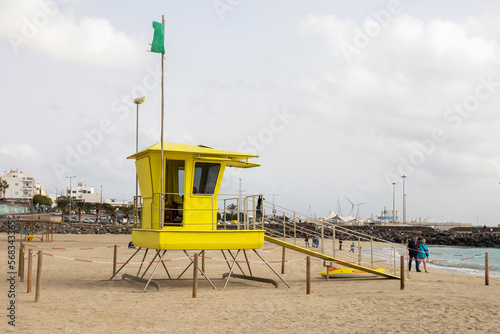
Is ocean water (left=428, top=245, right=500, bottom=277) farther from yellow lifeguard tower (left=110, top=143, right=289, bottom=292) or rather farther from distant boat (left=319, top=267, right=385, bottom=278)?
yellow lifeguard tower (left=110, top=143, right=289, bottom=292)

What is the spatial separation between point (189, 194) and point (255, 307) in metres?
4.61

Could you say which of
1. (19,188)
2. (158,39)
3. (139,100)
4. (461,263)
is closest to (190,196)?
(158,39)

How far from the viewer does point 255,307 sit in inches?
543

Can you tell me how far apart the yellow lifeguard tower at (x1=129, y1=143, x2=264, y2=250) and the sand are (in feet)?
5.63

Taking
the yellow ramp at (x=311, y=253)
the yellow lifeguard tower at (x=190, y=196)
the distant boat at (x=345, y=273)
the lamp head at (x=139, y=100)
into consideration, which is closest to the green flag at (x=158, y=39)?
the yellow lifeguard tower at (x=190, y=196)

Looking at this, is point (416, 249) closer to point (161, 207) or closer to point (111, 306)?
point (161, 207)

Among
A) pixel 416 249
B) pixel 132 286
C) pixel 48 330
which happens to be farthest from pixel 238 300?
pixel 416 249

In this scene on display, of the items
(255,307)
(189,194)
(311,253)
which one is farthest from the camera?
(311,253)

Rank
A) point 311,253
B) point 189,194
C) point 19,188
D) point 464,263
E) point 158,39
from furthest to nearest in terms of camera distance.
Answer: point 19,188 → point 464,263 → point 311,253 → point 189,194 → point 158,39

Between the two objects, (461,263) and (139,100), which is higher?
(139,100)

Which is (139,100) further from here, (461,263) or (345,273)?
(461,263)

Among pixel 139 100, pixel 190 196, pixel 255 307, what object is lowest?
pixel 255 307

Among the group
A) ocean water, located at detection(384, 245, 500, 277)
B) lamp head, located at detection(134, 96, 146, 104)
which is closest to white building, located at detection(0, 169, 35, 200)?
ocean water, located at detection(384, 245, 500, 277)

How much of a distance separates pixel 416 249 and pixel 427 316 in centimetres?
1260
